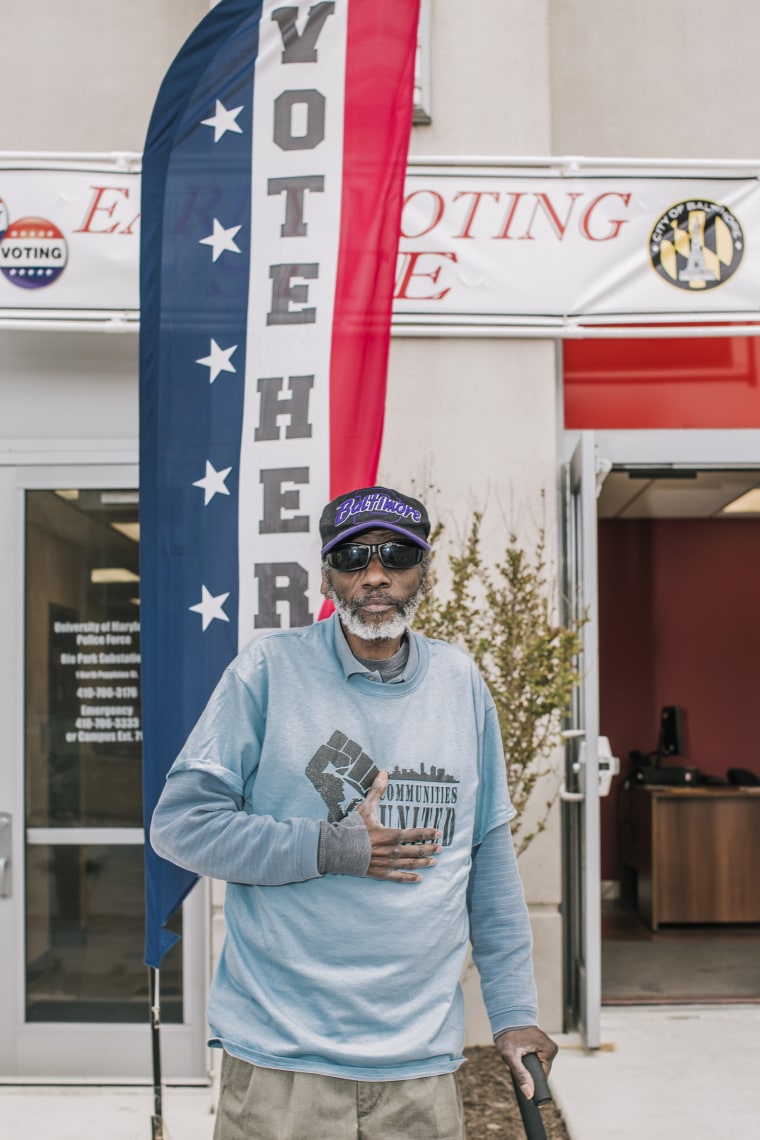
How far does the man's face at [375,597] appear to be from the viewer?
6.91 ft

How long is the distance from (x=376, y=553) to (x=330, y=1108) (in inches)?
39.3

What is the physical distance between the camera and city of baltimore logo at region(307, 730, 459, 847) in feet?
6.41

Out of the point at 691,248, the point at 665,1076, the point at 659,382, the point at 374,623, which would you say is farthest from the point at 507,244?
the point at 665,1076

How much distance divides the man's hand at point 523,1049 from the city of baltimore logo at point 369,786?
1.37 ft

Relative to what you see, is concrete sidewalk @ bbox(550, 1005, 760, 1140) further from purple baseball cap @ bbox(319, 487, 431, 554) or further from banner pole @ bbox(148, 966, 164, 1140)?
purple baseball cap @ bbox(319, 487, 431, 554)

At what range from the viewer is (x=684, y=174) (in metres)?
4.84

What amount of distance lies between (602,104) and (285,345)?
315 cm

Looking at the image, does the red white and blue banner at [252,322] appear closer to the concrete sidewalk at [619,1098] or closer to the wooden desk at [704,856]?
the concrete sidewalk at [619,1098]

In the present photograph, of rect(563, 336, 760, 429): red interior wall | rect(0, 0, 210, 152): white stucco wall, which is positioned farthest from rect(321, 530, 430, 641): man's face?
rect(0, 0, 210, 152): white stucco wall

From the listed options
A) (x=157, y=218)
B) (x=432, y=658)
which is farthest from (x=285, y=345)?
(x=432, y=658)

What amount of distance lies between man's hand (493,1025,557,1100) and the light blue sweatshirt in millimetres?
30

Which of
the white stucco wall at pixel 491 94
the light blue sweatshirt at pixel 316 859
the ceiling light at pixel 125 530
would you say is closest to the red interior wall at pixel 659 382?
the white stucco wall at pixel 491 94

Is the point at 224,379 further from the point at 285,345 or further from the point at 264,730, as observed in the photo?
the point at 264,730

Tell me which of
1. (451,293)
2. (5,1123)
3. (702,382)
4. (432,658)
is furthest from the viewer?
(702,382)
